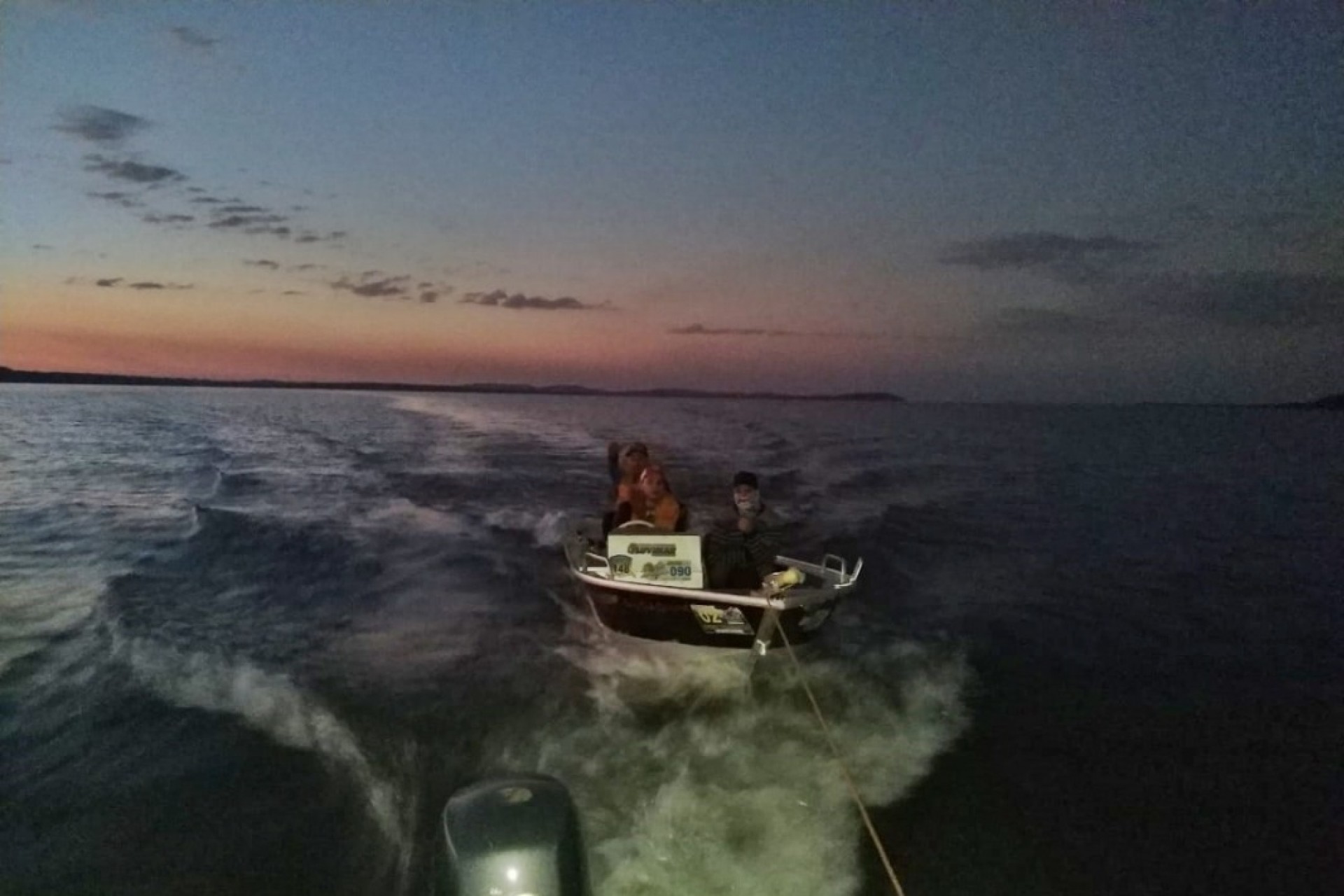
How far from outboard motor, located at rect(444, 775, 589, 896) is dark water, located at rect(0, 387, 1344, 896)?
64.9 inches

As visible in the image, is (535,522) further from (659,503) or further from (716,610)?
(716,610)

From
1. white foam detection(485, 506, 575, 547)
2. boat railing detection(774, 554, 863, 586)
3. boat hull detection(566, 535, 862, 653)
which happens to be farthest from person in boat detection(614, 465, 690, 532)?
white foam detection(485, 506, 575, 547)

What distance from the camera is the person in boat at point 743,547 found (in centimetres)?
594

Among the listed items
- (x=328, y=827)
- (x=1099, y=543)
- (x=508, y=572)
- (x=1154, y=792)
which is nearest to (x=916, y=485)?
(x=1099, y=543)

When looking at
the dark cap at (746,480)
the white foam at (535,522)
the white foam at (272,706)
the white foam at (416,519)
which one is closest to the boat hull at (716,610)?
the dark cap at (746,480)

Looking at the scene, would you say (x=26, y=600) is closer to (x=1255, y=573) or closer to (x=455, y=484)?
(x=455, y=484)

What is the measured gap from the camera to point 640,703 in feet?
18.8

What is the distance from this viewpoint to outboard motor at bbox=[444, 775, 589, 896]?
7.84 feet

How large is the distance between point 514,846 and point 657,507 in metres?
4.47

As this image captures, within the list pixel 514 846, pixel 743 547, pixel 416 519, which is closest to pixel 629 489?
pixel 743 547

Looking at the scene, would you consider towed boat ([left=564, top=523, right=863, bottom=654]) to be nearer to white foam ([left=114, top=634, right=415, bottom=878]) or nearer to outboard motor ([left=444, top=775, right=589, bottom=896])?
white foam ([left=114, top=634, right=415, bottom=878])

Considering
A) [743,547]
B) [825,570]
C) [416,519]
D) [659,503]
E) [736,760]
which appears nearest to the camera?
[736,760]

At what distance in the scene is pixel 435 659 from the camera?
259 inches

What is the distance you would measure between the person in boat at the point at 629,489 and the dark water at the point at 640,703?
1.03 m
